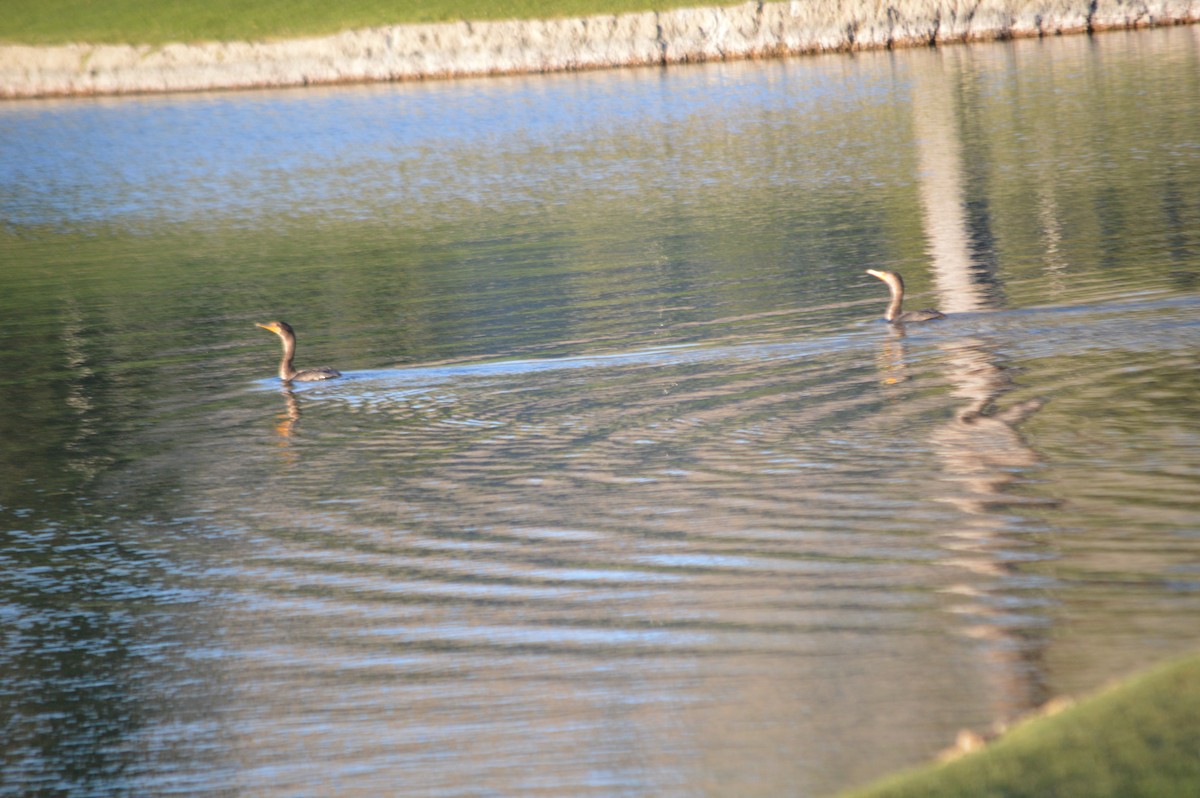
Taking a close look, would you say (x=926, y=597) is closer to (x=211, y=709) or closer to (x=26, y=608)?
(x=211, y=709)

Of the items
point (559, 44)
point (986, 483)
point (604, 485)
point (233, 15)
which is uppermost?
point (233, 15)

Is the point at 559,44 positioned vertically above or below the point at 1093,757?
above

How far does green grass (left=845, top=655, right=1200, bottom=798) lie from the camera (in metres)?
5.88

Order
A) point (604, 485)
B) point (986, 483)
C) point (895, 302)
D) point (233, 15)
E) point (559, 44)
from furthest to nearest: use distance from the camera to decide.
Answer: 1. point (233, 15)
2. point (559, 44)
3. point (895, 302)
4. point (604, 485)
5. point (986, 483)

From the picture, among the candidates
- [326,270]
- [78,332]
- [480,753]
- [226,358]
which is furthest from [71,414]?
[480,753]

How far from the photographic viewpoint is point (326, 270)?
2525cm

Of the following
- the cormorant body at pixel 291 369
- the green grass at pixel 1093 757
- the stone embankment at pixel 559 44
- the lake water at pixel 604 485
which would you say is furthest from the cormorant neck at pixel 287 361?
the stone embankment at pixel 559 44

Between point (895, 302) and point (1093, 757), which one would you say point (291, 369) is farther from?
point (1093, 757)

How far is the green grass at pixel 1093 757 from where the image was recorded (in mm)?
5879

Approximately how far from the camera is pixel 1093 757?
241 inches

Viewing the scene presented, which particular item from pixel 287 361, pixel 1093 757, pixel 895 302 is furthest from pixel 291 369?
Result: pixel 1093 757

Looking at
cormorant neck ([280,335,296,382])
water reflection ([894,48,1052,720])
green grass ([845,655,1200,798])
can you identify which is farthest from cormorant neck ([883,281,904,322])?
green grass ([845,655,1200,798])

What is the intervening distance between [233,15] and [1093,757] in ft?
230

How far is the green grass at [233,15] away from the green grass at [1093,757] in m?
60.0
